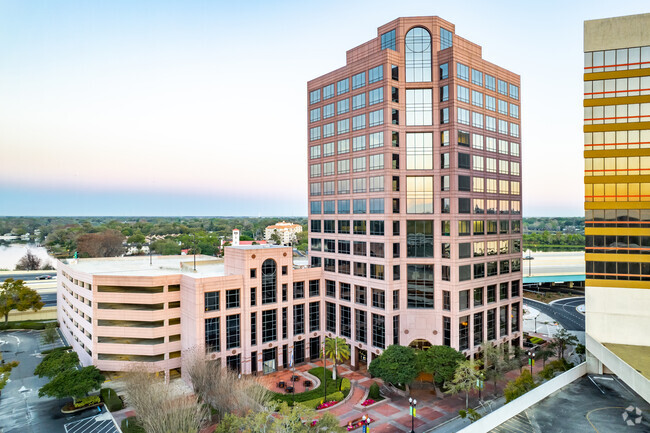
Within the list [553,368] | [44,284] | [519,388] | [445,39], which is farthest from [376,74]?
[44,284]

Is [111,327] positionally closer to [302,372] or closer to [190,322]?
[190,322]

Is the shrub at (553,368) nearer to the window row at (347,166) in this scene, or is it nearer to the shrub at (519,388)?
the shrub at (519,388)

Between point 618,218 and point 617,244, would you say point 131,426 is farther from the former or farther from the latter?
point 618,218

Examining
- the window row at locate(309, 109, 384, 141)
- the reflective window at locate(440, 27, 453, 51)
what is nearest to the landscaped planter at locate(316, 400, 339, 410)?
the window row at locate(309, 109, 384, 141)

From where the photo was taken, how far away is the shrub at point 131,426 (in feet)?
134

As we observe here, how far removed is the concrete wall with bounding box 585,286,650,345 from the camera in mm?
40969

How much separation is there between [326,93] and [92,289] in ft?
150

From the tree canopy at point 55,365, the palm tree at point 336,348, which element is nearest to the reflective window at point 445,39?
the palm tree at point 336,348

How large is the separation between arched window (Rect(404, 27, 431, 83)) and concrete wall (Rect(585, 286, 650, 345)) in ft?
113

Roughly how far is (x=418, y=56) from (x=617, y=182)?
29997 mm

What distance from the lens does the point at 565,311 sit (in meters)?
94.8

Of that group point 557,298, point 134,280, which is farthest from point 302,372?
point 557,298

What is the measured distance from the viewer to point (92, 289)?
55.0m

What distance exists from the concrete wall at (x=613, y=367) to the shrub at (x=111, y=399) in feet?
170
